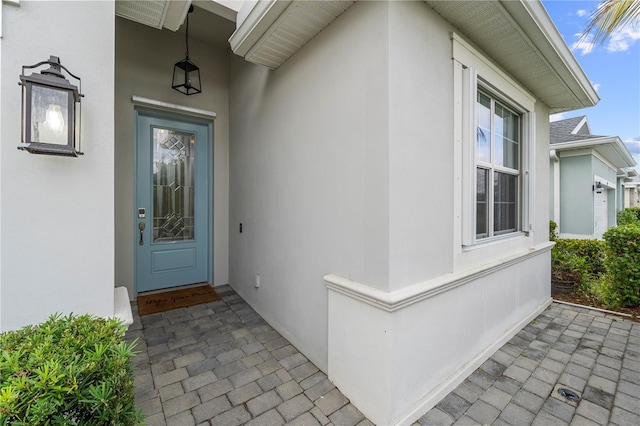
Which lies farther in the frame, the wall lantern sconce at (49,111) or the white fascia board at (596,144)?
the white fascia board at (596,144)

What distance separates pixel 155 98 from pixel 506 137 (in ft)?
15.1

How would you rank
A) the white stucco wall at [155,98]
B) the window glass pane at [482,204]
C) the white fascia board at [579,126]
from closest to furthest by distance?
the window glass pane at [482,204] → the white stucco wall at [155,98] → the white fascia board at [579,126]

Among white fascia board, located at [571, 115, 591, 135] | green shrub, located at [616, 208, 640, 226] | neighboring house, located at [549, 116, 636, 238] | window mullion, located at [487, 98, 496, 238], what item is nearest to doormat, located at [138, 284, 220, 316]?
window mullion, located at [487, 98, 496, 238]

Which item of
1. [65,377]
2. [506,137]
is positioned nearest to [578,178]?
[506,137]

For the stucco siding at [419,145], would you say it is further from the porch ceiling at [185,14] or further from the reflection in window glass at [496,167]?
the porch ceiling at [185,14]

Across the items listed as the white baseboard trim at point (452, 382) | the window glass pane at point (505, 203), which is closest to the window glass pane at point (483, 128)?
the window glass pane at point (505, 203)

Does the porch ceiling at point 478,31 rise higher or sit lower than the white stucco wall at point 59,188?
higher

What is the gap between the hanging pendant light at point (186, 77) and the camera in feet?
12.2

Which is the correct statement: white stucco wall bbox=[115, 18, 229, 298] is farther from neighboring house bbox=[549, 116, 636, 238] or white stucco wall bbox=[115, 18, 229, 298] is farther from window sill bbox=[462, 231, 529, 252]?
neighboring house bbox=[549, 116, 636, 238]

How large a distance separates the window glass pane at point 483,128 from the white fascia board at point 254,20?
2003mm

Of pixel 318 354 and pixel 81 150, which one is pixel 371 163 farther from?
pixel 81 150

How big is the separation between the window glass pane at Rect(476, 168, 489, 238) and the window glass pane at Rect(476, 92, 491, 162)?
166 millimetres

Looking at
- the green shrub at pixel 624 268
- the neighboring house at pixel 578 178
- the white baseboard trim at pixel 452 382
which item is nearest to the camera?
the white baseboard trim at pixel 452 382

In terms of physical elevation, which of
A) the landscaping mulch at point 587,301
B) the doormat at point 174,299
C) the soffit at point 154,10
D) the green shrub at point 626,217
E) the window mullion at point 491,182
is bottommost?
the landscaping mulch at point 587,301
